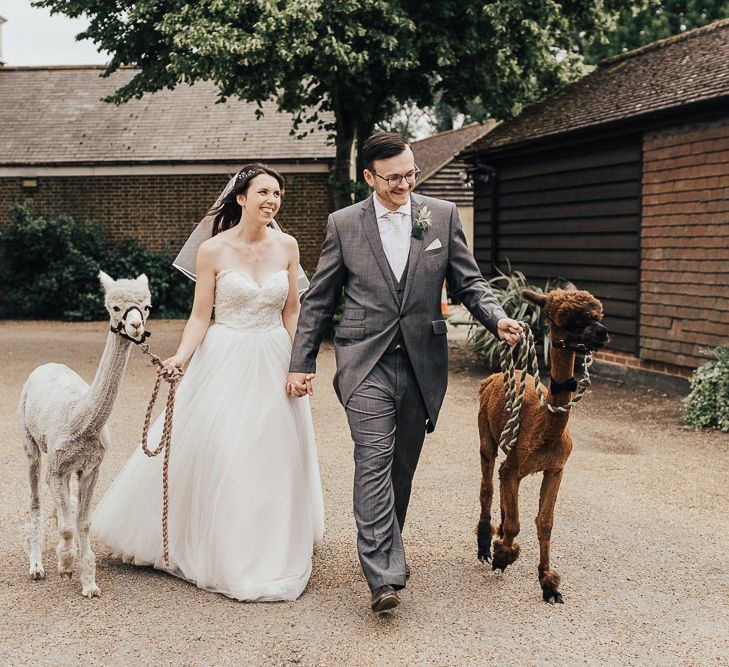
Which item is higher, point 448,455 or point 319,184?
point 319,184

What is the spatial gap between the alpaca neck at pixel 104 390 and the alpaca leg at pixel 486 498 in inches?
81.3

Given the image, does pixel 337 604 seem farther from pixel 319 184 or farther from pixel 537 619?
pixel 319 184

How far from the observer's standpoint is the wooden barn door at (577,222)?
495 inches

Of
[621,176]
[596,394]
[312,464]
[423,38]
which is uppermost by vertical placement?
[423,38]

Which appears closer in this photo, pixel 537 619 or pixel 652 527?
pixel 537 619

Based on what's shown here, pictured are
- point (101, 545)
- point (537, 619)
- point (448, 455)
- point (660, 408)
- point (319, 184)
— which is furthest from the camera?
point (319, 184)

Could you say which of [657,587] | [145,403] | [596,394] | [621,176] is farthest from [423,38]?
[657,587]

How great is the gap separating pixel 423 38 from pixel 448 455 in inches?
326

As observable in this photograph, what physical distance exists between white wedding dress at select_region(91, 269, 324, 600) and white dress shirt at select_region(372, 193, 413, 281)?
2.94 feet

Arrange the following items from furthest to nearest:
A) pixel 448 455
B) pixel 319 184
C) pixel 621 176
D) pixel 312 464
Result: pixel 319 184 < pixel 621 176 < pixel 448 455 < pixel 312 464

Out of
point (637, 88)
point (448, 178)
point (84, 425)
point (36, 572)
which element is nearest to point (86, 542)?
point (36, 572)

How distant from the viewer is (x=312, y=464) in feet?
17.0

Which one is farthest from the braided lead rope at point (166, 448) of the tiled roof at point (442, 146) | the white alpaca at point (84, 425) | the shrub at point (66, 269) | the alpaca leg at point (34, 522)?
the tiled roof at point (442, 146)

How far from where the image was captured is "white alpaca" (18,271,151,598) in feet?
14.5
